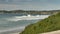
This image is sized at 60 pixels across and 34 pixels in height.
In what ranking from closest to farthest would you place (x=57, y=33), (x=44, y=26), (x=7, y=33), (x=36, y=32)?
(x=57, y=33), (x=36, y=32), (x=44, y=26), (x=7, y=33)

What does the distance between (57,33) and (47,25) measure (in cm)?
167

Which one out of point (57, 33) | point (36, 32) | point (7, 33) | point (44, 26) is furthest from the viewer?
point (7, 33)

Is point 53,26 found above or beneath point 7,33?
above

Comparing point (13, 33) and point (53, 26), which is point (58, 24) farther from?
point (13, 33)

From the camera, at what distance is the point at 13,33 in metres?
22.0

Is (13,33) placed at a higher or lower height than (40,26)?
lower

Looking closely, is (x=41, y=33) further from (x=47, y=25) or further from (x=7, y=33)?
(x=7, y=33)

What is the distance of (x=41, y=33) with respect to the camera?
9.51 m

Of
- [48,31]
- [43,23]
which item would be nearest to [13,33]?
[43,23]

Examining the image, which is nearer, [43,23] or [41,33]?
[41,33]

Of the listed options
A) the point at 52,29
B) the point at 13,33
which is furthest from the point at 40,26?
the point at 13,33

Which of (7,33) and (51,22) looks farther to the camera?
(7,33)

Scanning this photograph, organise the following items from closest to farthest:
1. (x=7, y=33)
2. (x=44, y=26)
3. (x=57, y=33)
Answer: (x=57, y=33) < (x=44, y=26) < (x=7, y=33)

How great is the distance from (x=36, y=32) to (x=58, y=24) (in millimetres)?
1154
